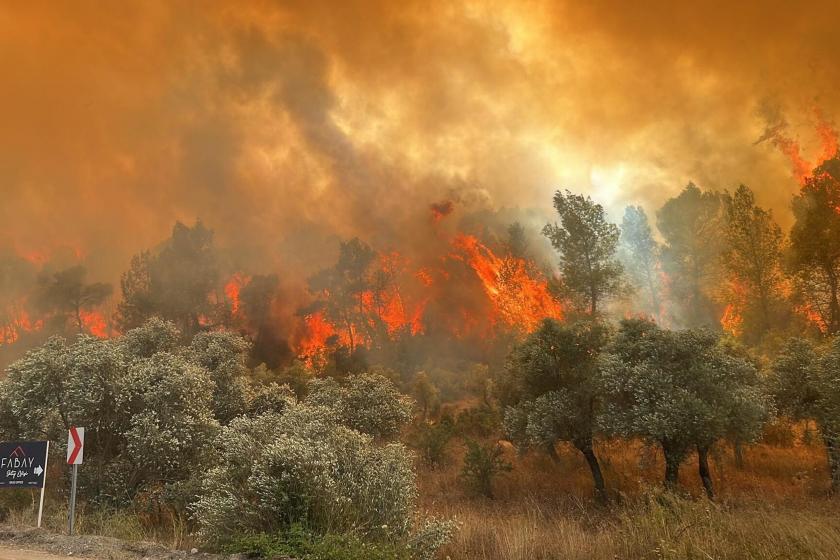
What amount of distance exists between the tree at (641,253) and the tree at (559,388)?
1876 inches

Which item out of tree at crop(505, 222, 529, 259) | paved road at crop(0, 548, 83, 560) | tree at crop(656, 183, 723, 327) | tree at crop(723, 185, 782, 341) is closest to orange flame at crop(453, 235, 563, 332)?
tree at crop(505, 222, 529, 259)

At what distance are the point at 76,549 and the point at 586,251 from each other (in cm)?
4960

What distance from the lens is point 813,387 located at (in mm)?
23828

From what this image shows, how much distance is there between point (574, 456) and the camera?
1516 inches

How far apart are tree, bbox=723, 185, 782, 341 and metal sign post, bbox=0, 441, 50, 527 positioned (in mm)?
61313

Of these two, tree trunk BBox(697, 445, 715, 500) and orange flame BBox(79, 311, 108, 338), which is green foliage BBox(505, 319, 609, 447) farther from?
orange flame BBox(79, 311, 108, 338)

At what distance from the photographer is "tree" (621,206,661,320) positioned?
71938mm

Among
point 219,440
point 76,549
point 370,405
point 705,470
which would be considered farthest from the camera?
point 370,405

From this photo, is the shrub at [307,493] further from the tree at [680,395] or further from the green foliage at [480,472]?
the green foliage at [480,472]

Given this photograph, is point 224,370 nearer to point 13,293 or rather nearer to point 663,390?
point 663,390

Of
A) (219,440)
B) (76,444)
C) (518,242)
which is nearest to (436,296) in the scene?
(518,242)

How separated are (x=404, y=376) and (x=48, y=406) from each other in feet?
209

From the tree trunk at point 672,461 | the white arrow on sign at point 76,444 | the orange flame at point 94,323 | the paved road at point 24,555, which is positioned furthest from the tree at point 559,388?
the orange flame at point 94,323

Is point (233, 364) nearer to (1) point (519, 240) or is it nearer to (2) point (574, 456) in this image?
Result: (2) point (574, 456)
